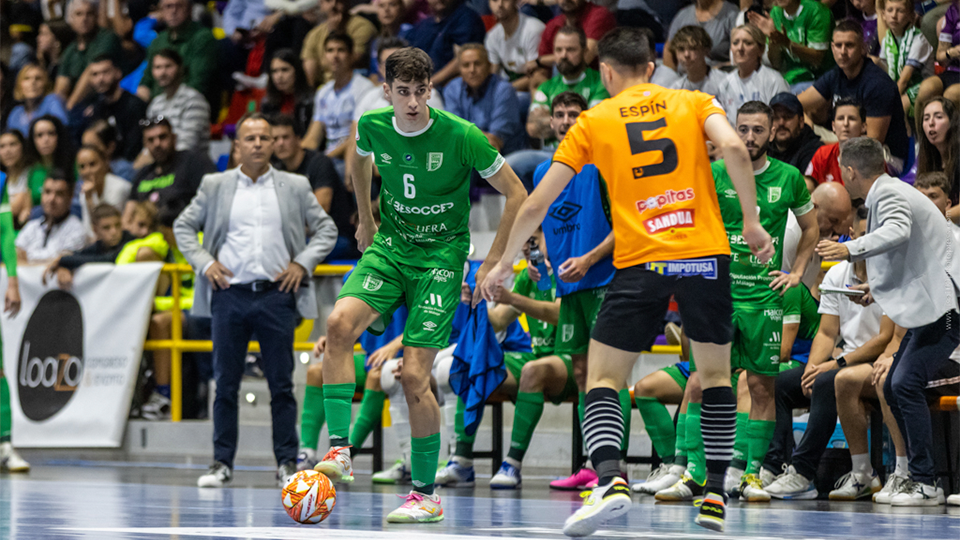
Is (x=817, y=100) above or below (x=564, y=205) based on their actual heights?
above

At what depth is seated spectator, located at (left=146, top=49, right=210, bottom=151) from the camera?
12.9 meters

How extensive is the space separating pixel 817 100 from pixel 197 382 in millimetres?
6166

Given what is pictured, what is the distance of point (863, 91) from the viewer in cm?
870

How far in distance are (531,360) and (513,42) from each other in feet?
14.9

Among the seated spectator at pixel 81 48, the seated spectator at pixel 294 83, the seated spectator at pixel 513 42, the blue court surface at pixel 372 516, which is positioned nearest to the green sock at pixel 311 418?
Answer: the blue court surface at pixel 372 516

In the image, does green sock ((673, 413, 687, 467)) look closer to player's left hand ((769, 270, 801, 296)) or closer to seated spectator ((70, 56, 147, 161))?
player's left hand ((769, 270, 801, 296))

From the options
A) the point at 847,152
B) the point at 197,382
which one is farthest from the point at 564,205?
the point at 197,382

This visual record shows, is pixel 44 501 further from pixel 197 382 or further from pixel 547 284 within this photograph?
pixel 197 382

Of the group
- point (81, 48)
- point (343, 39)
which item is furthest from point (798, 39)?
point (81, 48)

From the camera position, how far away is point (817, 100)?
918 cm

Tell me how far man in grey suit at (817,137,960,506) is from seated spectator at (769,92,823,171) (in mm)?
1857

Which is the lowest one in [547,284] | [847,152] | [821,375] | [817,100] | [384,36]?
[821,375]

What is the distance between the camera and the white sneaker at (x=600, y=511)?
447 cm

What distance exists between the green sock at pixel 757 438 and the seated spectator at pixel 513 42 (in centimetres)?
534
